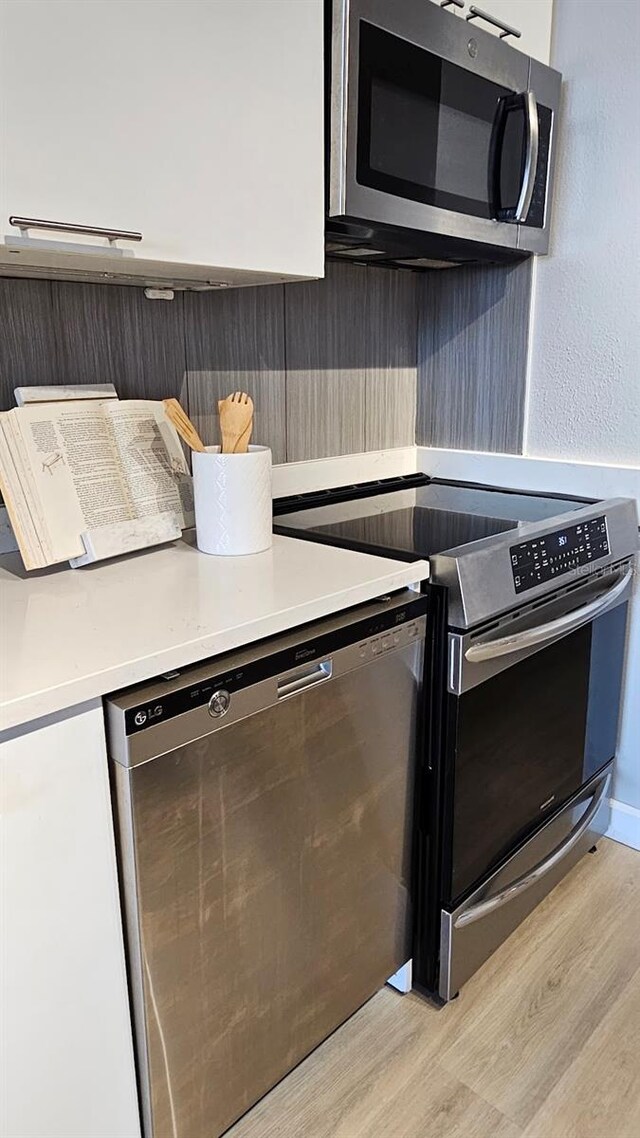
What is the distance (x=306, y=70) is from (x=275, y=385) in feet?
2.17

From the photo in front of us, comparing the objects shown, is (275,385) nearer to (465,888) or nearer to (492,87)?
(492,87)

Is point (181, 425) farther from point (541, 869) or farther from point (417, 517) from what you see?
point (541, 869)

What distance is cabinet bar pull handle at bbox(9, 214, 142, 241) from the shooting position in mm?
964

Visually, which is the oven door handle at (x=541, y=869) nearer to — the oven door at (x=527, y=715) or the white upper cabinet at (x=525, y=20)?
the oven door at (x=527, y=715)

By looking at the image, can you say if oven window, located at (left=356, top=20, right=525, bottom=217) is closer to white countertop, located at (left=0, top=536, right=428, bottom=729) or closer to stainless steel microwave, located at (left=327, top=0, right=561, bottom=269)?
stainless steel microwave, located at (left=327, top=0, right=561, bottom=269)

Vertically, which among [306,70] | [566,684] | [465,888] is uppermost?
[306,70]

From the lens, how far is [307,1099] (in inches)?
53.7

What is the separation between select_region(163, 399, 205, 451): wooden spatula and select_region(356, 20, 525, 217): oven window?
1.65 feet

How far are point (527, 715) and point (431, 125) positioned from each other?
1.14 meters

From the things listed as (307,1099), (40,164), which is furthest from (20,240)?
(307,1099)

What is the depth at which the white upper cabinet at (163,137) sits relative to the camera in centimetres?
97

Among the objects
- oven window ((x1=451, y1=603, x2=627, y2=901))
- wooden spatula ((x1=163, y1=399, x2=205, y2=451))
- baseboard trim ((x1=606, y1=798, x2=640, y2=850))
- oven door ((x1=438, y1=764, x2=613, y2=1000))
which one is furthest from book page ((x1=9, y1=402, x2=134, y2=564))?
baseboard trim ((x1=606, y1=798, x2=640, y2=850))

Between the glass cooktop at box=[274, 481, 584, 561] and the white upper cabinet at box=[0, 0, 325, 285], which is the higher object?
the white upper cabinet at box=[0, 0, 325, 285]

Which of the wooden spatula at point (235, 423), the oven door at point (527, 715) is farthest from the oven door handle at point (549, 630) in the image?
the wooden spatula at point (235, 423)
